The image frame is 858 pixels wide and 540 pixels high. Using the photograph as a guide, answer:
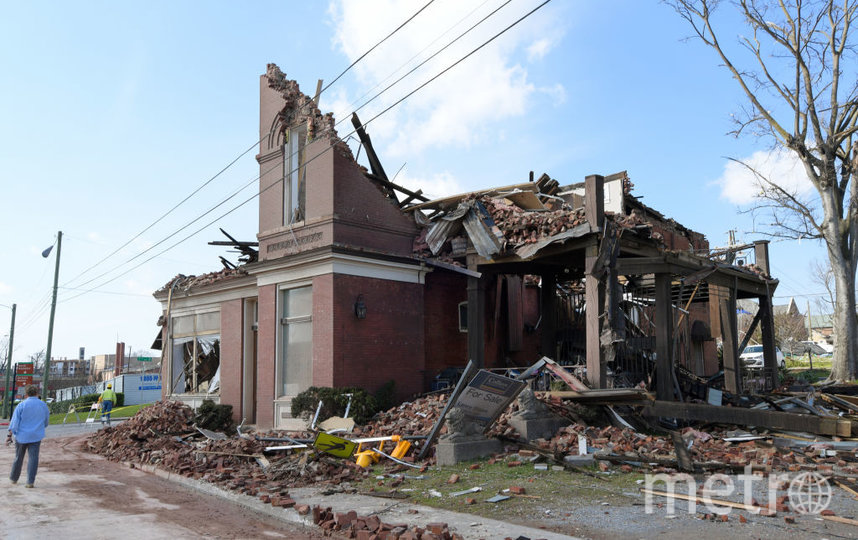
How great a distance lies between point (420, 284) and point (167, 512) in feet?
30.5

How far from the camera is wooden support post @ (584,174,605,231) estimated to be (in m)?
13.2

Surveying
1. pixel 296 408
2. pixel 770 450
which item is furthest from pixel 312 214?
pixel 770 450

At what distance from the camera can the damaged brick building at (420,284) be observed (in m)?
14.3

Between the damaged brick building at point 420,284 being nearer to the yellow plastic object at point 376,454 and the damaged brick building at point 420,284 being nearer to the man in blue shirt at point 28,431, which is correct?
→ the yellow plastic object at point 376,454

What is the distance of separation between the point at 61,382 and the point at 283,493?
75004 millimetres

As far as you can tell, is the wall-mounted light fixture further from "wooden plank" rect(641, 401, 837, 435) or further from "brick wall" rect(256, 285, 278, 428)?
"wooden plank" rect(641, 401, 837, 435)

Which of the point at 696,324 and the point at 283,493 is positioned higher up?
the point at 696,324

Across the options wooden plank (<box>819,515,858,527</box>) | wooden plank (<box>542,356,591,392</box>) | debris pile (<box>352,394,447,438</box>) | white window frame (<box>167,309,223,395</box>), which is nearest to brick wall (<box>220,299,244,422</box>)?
white window frame (<box>167,309,223,395</box>)

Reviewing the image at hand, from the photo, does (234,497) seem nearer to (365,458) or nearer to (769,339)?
(365,458)

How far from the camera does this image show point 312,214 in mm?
16297

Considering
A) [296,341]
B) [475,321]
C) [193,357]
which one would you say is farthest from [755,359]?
[193,357]

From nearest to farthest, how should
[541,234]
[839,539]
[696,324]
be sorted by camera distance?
[839,539] → [541,234] → [696,324]

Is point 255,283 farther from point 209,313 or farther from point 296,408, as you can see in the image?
point 296,408

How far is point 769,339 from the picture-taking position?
61.6 feet
